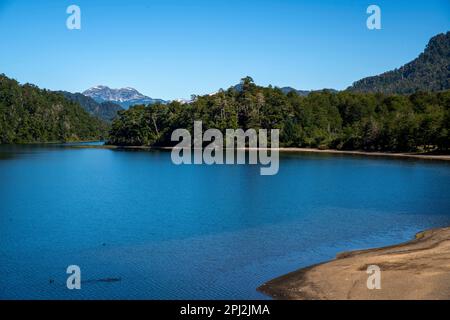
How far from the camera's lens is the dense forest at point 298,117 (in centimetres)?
11610

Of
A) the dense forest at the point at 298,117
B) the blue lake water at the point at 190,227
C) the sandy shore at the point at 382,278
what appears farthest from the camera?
the dense forest at the point at 298,117

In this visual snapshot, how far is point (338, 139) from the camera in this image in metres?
128

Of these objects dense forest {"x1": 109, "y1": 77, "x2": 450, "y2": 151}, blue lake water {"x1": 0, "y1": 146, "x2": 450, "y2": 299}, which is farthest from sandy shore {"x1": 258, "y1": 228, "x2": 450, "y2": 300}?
dense forest {"x1": 109, "y1": 77, "x2": 450, "y2": 151}

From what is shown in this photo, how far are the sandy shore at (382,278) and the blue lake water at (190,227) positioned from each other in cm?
121

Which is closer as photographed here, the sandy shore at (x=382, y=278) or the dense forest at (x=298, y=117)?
the sandy shore at (x=382, y=278)

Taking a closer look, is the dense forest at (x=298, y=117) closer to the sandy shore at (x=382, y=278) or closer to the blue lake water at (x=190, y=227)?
the blue lake water at (x=190, y=227)

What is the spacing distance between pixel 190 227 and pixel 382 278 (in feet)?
47.3

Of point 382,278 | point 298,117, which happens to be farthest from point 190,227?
point 298,117

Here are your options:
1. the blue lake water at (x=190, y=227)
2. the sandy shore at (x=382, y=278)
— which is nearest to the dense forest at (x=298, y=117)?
the blue lake water at (x=190, y=227)

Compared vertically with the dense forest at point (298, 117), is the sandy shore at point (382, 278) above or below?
below

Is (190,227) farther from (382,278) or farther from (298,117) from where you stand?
(298,117)

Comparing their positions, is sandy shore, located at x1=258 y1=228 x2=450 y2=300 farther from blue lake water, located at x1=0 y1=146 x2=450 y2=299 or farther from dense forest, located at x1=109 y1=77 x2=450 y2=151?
dense forest, located at x1=109 y1=77 x2=450 y2=151

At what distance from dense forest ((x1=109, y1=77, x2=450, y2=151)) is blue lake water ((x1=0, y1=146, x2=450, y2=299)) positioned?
60.4m
